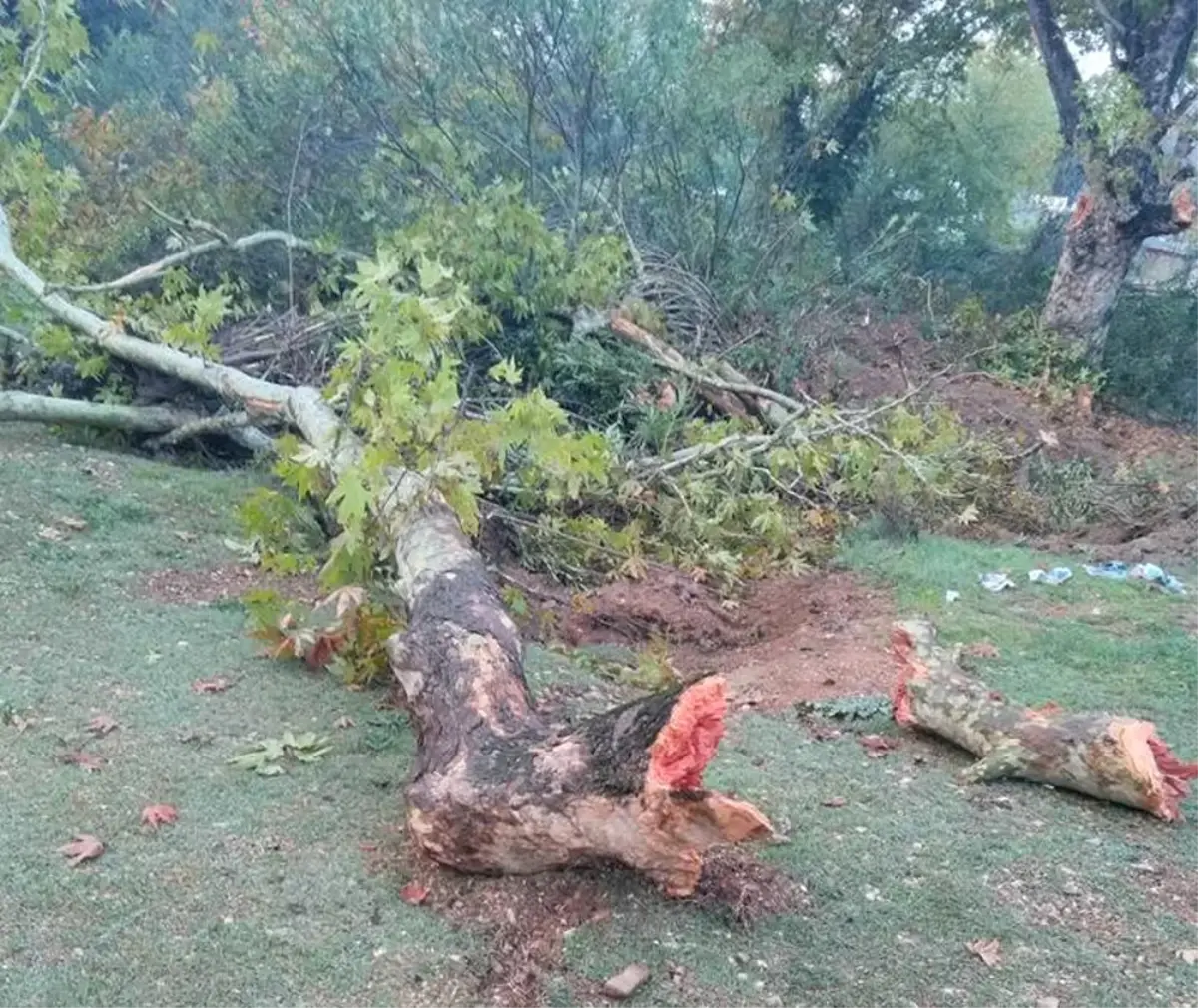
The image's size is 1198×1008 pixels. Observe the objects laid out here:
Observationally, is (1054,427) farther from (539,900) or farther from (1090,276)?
(539,900)

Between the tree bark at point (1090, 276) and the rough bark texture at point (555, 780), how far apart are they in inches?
380

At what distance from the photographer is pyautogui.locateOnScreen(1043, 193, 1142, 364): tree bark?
1078 centimetres

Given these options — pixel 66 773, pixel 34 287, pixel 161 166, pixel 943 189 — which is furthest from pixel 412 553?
pixel 943 189

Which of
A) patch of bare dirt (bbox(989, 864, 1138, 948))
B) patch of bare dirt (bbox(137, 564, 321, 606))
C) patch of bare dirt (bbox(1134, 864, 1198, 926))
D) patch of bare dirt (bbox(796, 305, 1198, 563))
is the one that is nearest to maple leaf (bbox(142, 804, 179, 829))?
patch of bare dirt (bbox(137, 564, 321, 606))

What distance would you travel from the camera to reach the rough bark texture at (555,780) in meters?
2.28

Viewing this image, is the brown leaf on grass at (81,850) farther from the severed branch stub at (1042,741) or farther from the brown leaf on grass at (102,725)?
the severed branch stub at (1042,741)

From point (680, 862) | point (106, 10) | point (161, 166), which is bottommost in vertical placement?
point (680, 862)

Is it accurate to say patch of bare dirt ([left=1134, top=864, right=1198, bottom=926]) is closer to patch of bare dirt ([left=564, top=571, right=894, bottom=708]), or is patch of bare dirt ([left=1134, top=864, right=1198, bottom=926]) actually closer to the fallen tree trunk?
the fallen tree trunk

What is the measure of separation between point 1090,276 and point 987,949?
9.99 meters

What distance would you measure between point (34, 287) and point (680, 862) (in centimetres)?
575

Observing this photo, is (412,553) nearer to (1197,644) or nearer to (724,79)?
(1197,644)

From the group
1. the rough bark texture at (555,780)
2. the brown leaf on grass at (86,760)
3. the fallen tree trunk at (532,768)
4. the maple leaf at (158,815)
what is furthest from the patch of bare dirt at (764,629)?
the brown leaf on grass at (86,760)

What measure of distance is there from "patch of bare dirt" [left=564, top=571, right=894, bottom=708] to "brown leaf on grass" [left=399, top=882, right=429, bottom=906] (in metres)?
1.72

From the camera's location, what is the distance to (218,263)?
27.6 ft
